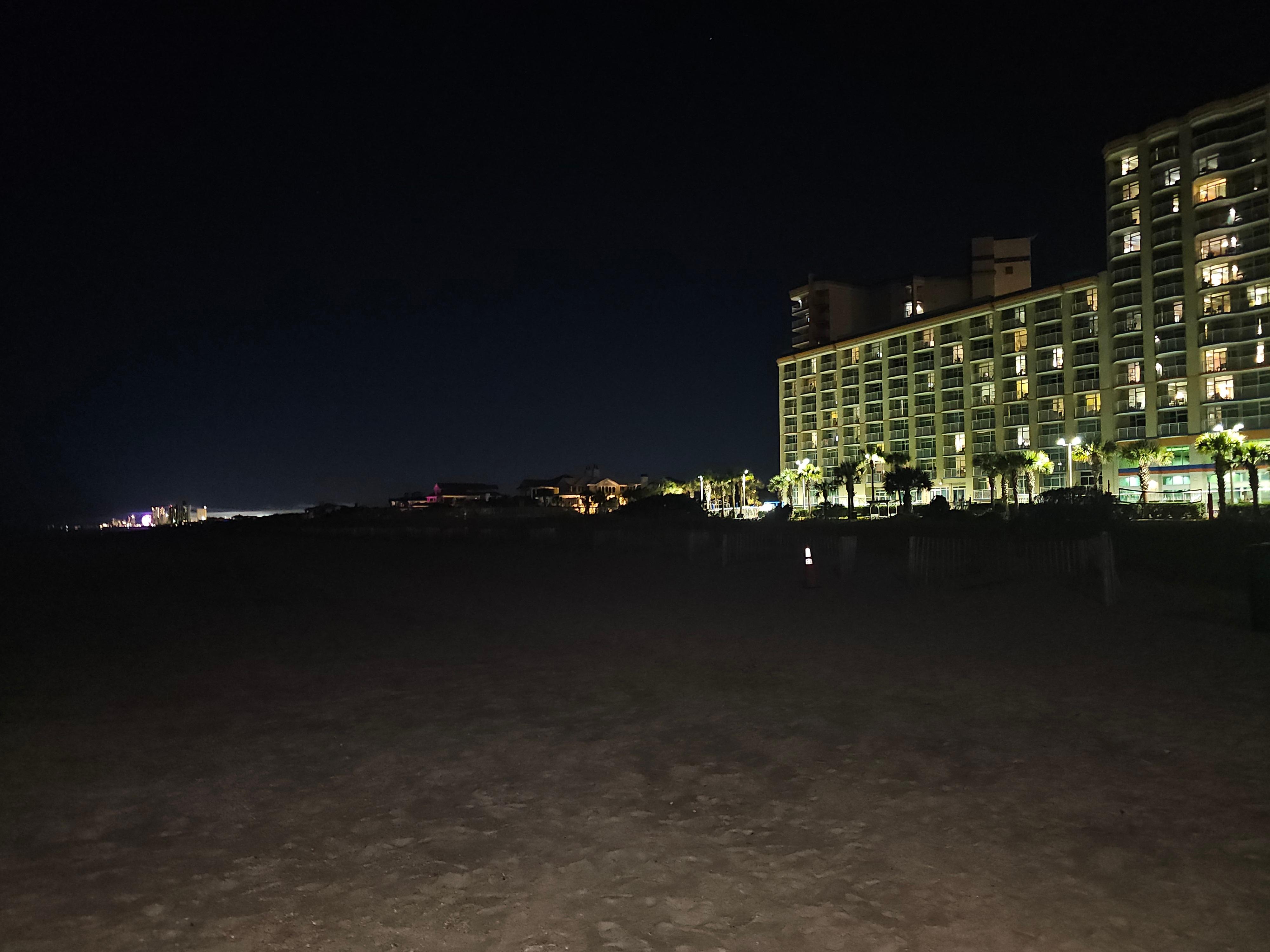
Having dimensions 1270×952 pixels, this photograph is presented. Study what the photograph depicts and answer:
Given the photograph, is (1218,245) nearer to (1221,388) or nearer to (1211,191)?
(1211,191)

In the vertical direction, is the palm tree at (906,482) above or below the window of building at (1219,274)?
below

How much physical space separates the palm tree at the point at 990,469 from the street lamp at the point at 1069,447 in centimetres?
570

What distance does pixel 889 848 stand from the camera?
454 cm

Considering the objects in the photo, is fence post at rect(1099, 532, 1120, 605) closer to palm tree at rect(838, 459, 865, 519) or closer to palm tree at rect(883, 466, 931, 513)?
palm tree at rect(838, 459, 865, 519)

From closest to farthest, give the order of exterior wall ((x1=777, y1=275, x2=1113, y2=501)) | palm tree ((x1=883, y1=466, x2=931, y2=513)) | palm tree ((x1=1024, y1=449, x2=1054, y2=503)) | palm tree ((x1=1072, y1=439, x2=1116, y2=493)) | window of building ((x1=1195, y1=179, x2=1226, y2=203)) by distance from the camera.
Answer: window of building ((x1=1195, y1=179, x2=1226, y2=203))
palm tree ((x1=1072, y1=439, x2=1116, y2=493))
palm tree ((x1=1024, y1=449, x2=1054, y2=503))
palm tree ((x1=883, y1=466, x2=931, y2=513))
exterior wall ((x1=777, y1=275, x2=1113, y2=501))

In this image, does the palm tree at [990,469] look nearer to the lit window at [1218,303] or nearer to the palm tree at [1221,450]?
the palm tree at [1221,450]

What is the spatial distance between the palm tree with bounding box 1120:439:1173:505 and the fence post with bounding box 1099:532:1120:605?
60863mm

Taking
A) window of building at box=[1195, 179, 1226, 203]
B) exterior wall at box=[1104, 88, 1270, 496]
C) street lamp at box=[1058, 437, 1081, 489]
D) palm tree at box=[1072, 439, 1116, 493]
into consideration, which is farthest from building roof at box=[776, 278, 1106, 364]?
palm tree at box=[1072, 439, 1116, 493]

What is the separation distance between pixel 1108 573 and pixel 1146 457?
206 feet

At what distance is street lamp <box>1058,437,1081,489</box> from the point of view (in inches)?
2879

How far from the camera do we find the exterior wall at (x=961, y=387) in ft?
258

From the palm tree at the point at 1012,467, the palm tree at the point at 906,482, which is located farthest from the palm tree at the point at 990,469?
the palm tree at the point at 906,482

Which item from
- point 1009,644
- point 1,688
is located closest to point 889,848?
point 1009,644

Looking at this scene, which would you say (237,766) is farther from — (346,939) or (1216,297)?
(1216,297)
